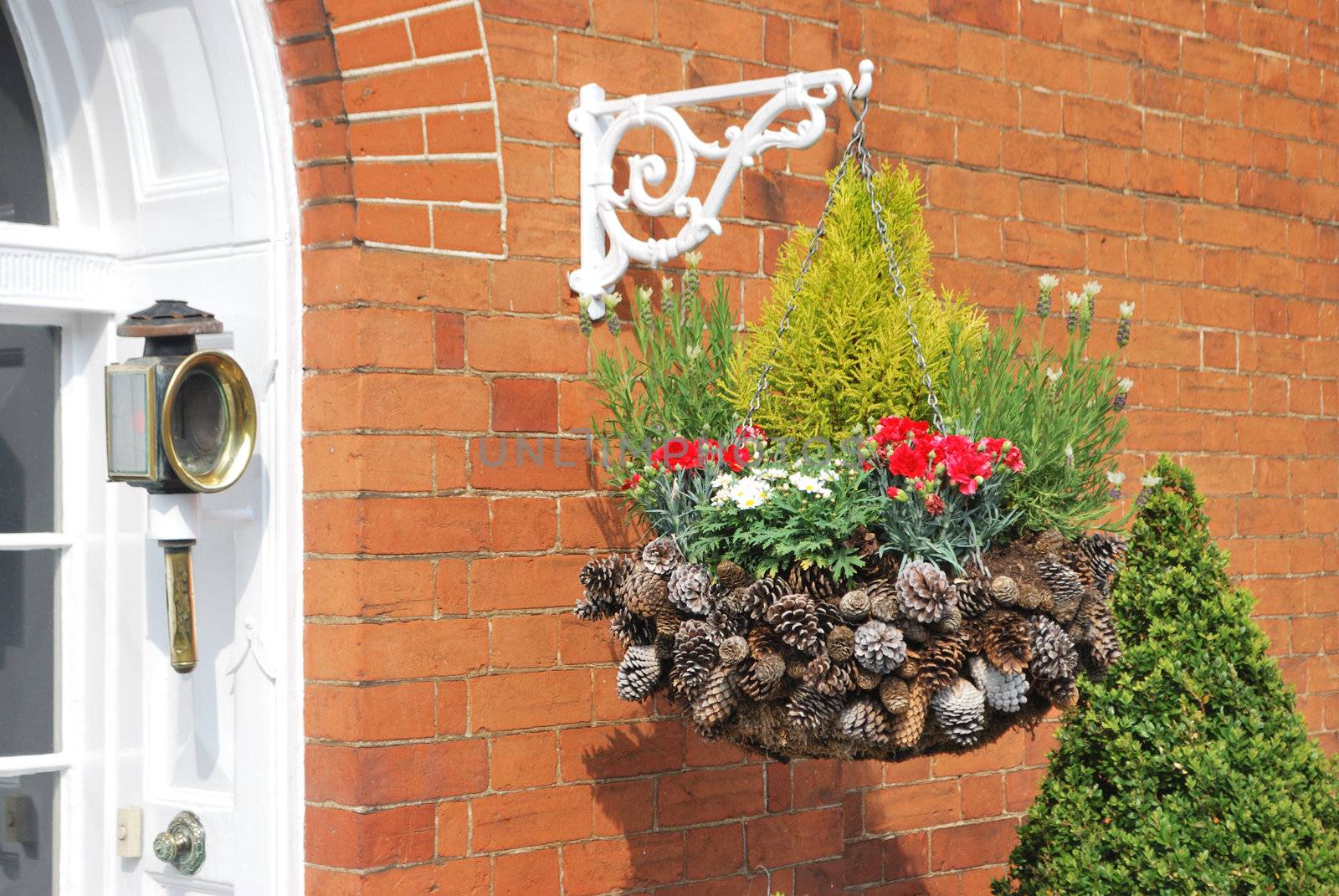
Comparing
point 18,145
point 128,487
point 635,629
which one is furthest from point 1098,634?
point 18,145

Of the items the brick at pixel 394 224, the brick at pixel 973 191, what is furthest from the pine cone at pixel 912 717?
the brick at pixel 973 191

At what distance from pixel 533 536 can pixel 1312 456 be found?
9.68 ft

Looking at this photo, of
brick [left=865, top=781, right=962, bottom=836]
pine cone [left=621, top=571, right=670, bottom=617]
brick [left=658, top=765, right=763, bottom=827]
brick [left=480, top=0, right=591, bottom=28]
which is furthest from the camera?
brick [left=865, top=781, right=962, bottom=836]

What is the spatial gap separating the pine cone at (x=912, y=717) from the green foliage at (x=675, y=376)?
0.61 m

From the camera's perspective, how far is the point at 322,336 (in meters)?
2.86

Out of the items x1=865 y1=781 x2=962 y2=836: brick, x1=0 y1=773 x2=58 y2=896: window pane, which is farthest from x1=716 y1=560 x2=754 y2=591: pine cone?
x1=0 y1=773 x2=58 y2=896: window pane

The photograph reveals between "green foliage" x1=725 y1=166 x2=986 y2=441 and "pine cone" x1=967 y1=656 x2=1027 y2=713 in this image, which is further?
"green foliage" x1=725 y1=166 x2=986 y2=441

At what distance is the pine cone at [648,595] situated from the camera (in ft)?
8.55

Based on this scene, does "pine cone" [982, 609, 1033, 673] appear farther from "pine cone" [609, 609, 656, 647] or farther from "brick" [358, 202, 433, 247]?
"brick" [358, 202, 433, 247]

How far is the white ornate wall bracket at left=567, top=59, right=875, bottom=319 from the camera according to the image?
2.79 meters

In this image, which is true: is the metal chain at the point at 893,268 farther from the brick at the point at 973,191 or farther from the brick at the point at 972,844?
the brick at the point at 972,844

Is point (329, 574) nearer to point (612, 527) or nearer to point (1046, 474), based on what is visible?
point (612, 527)

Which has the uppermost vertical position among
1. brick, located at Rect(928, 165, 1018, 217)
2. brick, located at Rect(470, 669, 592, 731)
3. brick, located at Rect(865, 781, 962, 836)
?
brick, located at Rect(928, 165, 1018, 217)

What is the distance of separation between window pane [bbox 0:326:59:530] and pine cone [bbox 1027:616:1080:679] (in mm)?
1886
